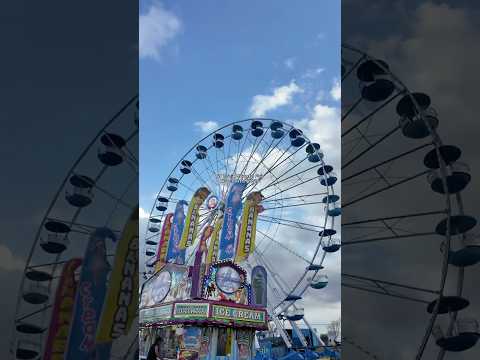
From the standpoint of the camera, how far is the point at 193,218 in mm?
18625

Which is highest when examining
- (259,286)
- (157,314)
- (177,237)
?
(177,237)

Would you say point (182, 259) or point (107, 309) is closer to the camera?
point (107, 309)

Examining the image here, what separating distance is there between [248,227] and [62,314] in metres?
15.5

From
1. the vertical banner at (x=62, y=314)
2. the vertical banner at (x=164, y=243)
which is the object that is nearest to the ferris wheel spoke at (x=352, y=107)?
the vertical banner at (x=62, y=314)

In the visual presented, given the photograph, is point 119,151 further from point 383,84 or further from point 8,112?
point 383,84

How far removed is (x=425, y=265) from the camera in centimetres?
166

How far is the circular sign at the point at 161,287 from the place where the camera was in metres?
16.6

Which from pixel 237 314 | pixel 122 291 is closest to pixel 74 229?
pixel 122 291

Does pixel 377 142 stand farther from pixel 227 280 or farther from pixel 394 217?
pixel 227 280

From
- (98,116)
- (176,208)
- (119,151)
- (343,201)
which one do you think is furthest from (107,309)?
(176,208)

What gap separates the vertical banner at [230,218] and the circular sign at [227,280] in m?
0.56

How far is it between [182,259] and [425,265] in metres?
16.9

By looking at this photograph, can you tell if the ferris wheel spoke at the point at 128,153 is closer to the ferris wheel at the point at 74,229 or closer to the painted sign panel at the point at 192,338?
the ferris wheel at the point at 74,229

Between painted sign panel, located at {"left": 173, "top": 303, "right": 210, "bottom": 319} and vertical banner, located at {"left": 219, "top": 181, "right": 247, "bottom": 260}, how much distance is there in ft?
5.86
